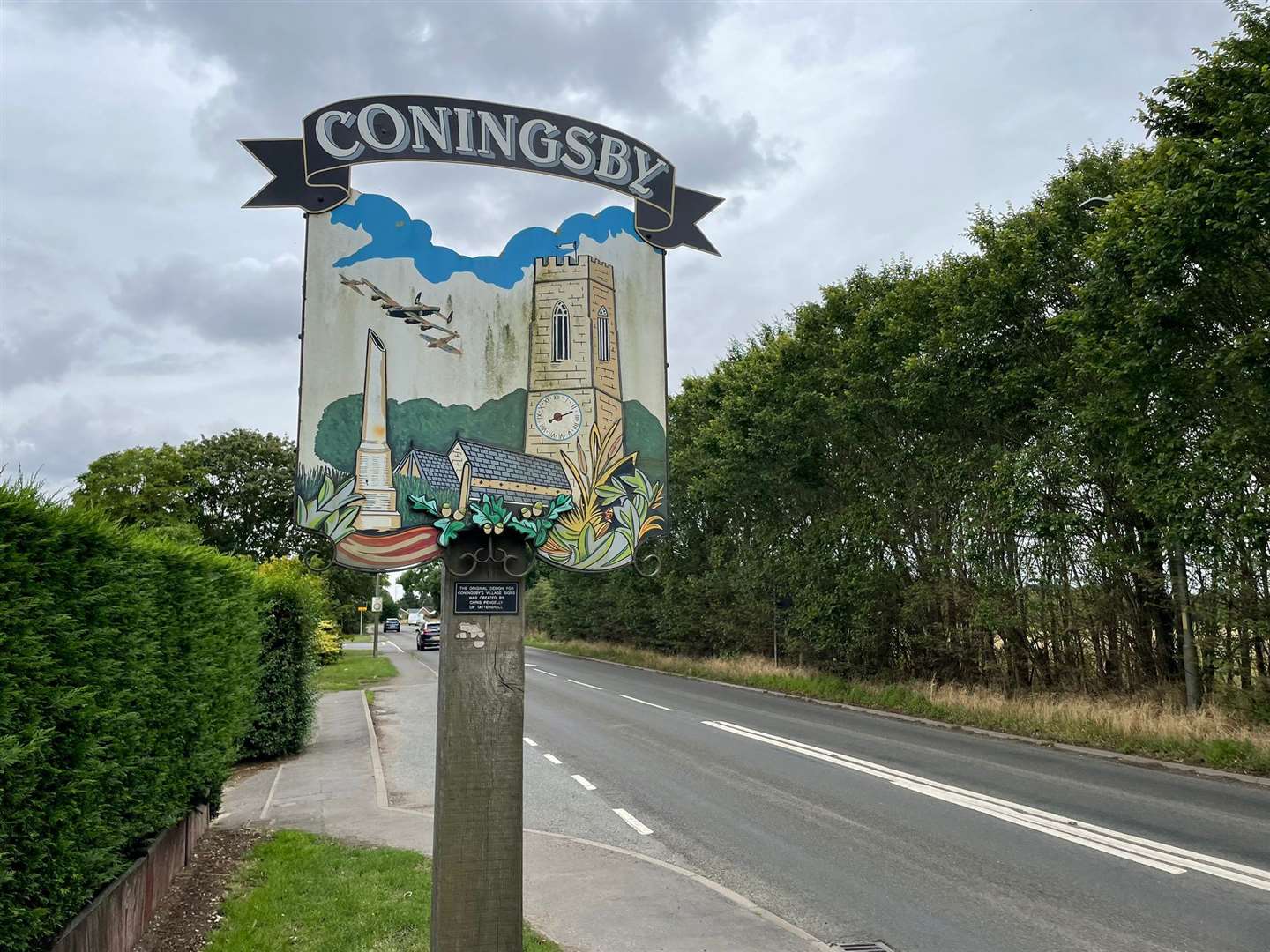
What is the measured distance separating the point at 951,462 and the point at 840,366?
11.8 ft

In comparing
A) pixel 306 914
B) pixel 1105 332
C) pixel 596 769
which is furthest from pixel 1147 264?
pixel 306 914

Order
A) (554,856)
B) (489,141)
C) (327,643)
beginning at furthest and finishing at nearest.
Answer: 1. (327,643)
2. (554,856)
3. (489,141)

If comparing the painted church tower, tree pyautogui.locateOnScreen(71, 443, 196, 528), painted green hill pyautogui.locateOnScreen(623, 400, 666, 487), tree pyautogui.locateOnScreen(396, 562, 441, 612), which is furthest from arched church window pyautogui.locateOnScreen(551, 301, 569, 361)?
tree pyautogui.locateOnScreen(396, 562, 441, 612)

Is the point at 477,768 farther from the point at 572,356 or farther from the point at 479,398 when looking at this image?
the point at 572,356

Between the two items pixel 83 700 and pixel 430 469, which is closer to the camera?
pixel 430 469

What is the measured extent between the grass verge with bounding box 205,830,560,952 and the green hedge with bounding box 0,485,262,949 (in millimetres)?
828

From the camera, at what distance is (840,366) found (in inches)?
788

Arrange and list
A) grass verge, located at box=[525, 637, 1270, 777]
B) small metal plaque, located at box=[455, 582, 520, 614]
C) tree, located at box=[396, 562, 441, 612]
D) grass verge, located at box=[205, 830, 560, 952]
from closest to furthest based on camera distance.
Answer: small metal plaque, located at box=[455, 582, 520, 614]
grass verge, located at box=[205, 830, 560, 952]
grass verge, located at box=[525, 637, 1270, 777]
tree, located at box=[396, 562, 441, 612]

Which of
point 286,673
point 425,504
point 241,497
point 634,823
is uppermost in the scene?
point 241,497

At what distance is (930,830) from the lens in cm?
842

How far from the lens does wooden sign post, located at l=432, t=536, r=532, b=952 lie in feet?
12.3

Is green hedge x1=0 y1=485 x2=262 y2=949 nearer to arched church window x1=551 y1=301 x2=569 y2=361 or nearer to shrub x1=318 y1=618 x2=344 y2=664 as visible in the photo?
arched church window x1=551 y1=301 x2=569 y2=361

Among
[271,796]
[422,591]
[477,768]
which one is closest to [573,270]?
[477,768]

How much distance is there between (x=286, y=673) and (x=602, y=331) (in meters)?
10.3
